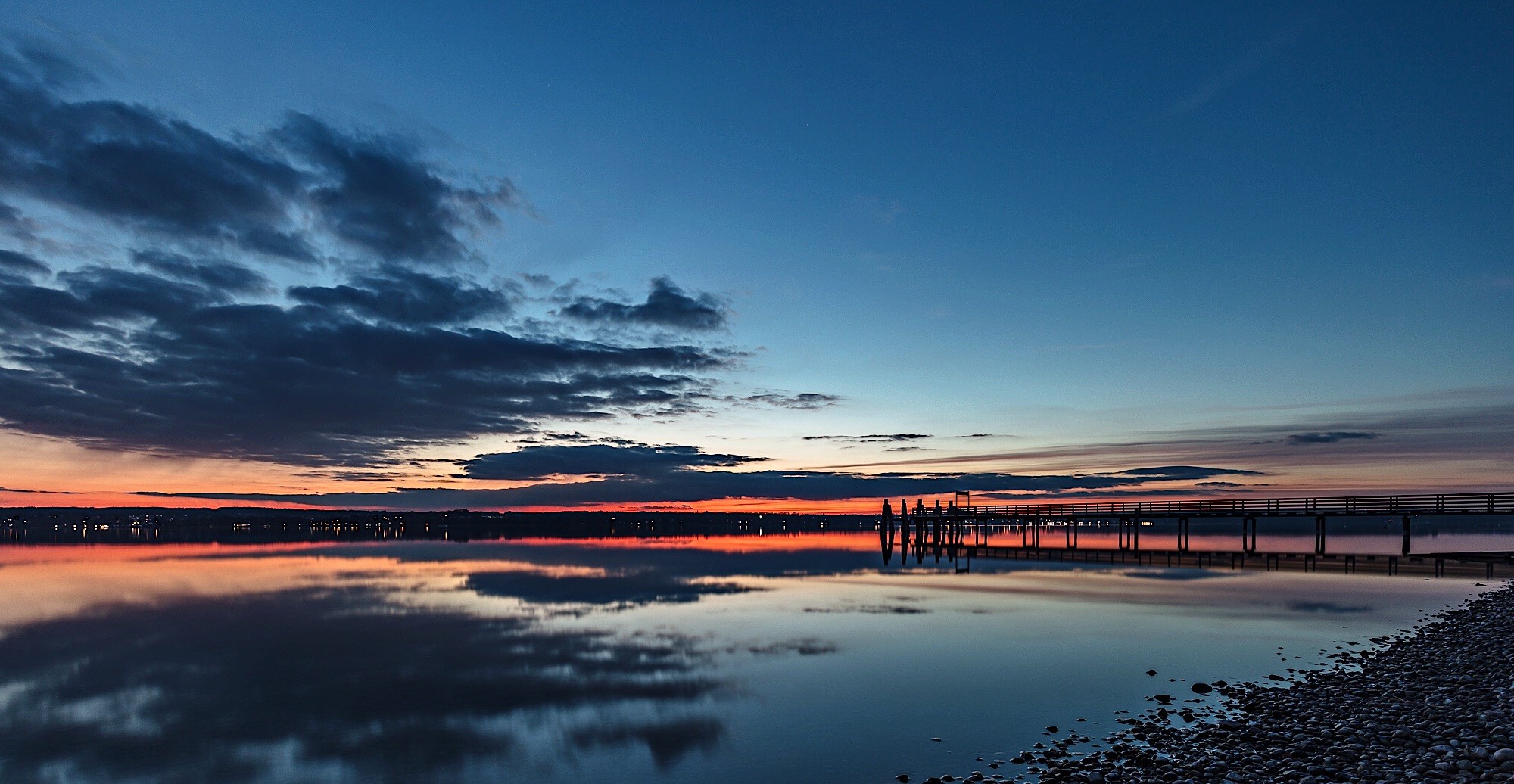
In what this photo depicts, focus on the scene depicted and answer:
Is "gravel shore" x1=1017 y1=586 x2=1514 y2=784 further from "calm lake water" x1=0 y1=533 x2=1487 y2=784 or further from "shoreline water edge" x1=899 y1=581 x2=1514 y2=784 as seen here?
"calm lake water" x1=0 y1=533 x2=1487 y2=784

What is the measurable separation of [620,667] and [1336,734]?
18.5 meters

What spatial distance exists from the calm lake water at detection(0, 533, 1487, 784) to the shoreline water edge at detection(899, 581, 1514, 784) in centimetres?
127

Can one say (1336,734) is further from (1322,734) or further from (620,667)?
(620,667)

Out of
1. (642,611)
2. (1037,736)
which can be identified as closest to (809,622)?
(642,611)

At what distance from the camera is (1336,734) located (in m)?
15.3

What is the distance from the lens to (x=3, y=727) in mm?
19219

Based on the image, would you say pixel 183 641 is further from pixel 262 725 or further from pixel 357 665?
pixel 262 725

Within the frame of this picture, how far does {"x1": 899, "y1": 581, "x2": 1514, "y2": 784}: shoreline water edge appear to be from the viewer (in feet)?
43.5

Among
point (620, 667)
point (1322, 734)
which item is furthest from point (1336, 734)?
point (620, 667)

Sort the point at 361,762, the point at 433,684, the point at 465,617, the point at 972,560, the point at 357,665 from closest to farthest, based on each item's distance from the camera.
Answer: the point at 361,762
the point at 433,684
the point at 357,665
the point at 465,617
the point at 972,560

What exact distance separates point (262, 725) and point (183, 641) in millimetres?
16266

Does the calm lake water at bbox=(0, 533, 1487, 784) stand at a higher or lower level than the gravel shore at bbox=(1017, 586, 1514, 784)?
lower

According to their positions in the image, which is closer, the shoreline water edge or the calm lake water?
the shoreline water edge

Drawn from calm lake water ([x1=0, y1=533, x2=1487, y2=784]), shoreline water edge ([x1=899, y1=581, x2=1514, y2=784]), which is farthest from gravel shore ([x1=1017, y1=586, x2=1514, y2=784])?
calm lake water ([x1=0, y1=533, x2=1487, y2=784])
